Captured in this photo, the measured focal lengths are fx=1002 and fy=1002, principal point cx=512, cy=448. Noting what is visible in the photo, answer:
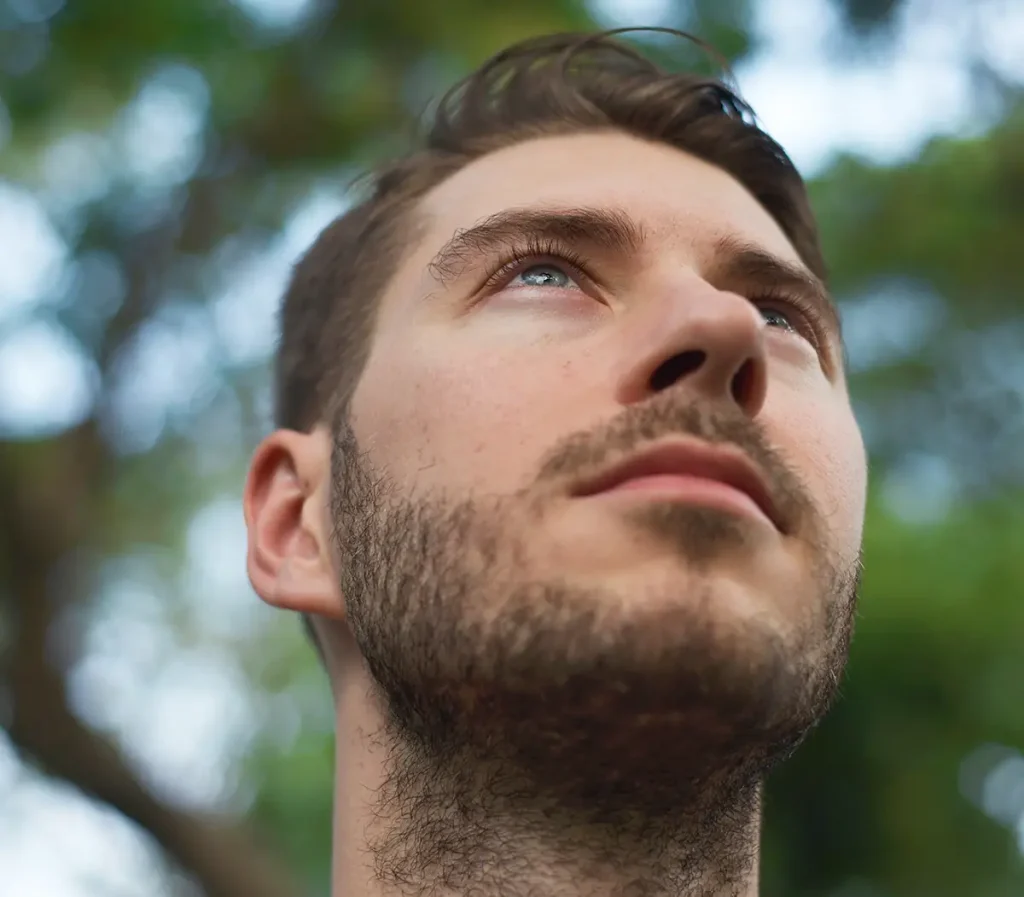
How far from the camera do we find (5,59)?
143 inches

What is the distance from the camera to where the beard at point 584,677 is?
A: 47.4 inches

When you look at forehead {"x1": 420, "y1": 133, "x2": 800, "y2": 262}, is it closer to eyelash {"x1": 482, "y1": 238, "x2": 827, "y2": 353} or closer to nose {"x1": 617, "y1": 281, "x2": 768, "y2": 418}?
eyelash {"x1": 482, "y1": 238, "x2": 827, "y2": 353}

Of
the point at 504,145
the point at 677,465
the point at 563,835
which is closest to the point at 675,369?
the point at 677,465

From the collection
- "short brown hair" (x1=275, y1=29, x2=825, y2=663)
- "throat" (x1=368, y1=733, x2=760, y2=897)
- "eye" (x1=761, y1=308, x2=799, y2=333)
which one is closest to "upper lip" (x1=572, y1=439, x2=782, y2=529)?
"throat" (x1=368, y1=733, x2=760, y2=897)

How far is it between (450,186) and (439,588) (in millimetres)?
883

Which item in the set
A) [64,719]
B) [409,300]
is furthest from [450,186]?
[64,719]

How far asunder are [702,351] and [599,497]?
0.25 m

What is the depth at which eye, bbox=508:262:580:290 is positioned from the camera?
1575 millimetres

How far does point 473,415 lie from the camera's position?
1422 millimetres

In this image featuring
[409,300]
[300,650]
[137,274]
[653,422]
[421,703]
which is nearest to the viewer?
[653,422]

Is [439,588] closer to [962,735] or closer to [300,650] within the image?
[962,735]

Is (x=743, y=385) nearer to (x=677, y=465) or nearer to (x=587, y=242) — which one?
(x=677, y=465)

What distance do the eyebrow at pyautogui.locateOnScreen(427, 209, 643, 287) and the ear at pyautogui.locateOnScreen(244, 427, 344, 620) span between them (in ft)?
1.44

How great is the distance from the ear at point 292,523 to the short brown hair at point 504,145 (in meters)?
0.09
